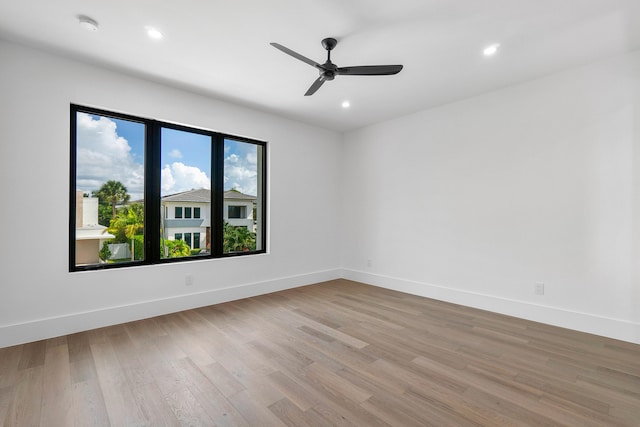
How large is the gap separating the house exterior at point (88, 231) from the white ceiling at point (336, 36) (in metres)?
1.45

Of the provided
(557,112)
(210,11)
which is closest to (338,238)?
(557,112)

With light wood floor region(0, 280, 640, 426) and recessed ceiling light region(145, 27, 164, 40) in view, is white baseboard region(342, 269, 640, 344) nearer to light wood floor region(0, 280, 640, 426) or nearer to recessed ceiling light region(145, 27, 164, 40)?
light wood floor region(0, 280, 640, 426)

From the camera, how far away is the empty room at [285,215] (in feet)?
6.81

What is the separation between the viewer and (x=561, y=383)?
83.7 inches

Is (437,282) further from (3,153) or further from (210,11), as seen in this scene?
(3,153)

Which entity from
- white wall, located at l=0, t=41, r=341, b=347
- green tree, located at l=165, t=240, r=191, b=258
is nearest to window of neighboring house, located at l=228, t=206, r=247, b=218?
white wall, located at l=0, t=41, r=341, b=347

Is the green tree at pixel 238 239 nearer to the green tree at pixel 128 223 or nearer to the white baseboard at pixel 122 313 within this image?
the white baseboard at pixel 122 313

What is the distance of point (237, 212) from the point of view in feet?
14.4

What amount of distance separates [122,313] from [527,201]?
15.5 ft

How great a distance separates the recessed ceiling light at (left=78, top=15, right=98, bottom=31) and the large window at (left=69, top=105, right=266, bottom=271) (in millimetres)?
977

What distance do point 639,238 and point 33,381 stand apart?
518 cm

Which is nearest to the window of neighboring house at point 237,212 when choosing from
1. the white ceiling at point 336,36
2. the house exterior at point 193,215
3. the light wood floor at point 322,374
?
the house exterior at point 193,215

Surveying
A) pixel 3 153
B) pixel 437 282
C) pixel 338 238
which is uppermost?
pixel 3 153

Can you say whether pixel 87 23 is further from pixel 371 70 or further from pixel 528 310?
pixel 528 310
